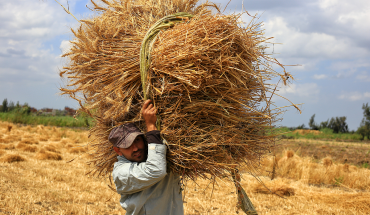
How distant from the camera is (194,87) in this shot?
1830 millimetres

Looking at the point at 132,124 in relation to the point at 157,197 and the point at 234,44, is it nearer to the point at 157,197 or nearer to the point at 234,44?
the point at 157,197

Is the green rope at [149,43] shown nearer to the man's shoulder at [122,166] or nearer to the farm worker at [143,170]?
the farm worker at [143,170]

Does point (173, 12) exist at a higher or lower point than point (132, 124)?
higher

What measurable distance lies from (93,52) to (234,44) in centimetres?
122

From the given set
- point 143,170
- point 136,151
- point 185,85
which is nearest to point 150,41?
point 185,85

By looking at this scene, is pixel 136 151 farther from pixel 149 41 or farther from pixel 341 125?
pixel 341 125

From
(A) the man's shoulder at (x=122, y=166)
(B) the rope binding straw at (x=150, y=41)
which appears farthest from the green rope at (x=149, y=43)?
(A) the man's shoulder at (x=122, y=166)

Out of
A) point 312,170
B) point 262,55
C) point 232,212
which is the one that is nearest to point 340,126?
point 312,170

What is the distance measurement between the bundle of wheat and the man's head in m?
0.07

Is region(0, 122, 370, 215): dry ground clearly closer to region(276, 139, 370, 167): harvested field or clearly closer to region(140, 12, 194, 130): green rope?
region(276, 139, 370, 167): harvested field

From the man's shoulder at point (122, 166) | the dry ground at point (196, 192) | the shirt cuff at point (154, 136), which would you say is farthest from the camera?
the dry ground at point (196, 192)

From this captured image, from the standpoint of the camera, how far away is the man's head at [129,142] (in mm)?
1917

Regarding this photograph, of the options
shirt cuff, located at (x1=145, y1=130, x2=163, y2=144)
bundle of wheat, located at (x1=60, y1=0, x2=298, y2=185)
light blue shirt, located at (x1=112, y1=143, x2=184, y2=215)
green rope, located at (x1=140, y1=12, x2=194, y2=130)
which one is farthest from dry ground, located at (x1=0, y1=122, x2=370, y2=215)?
green rope, located at (x1=140, y1=12, x2=194, y2=130)

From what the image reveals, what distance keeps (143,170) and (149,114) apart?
1.34 ft
